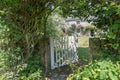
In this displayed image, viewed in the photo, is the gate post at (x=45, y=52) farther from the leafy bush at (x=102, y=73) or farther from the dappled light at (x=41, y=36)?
the leafy bush at (x=102, y=73)

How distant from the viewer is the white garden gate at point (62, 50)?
7.16 metres

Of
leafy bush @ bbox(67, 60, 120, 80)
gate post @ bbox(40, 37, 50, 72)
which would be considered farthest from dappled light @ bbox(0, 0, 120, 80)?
leafy bush @ bbox(67, 60, 120, 80)

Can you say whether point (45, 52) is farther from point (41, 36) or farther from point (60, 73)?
point (60, 73)

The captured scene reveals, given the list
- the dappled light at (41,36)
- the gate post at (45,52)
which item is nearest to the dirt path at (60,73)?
the dappled light at (41,36)

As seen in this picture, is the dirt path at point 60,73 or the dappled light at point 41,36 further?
the dirt path at point 60,73

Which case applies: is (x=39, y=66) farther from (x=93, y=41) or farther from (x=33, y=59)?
(x=93, y=41)

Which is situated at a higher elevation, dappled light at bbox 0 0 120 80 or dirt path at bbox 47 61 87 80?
dappled light at bbox 0 0 120 80

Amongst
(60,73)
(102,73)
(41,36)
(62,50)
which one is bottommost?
(60,73)

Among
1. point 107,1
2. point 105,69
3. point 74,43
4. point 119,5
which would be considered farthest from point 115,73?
point 74,43

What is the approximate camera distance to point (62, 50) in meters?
7.84

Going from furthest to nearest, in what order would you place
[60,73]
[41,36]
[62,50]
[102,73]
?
[62,50] → [60,73] → [41,36] → [102,73]

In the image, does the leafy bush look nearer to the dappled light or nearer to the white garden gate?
the dappled light

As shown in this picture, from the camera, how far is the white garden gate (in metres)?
7.16

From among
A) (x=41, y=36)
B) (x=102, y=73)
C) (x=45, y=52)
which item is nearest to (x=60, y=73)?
(x=45, y=52)
